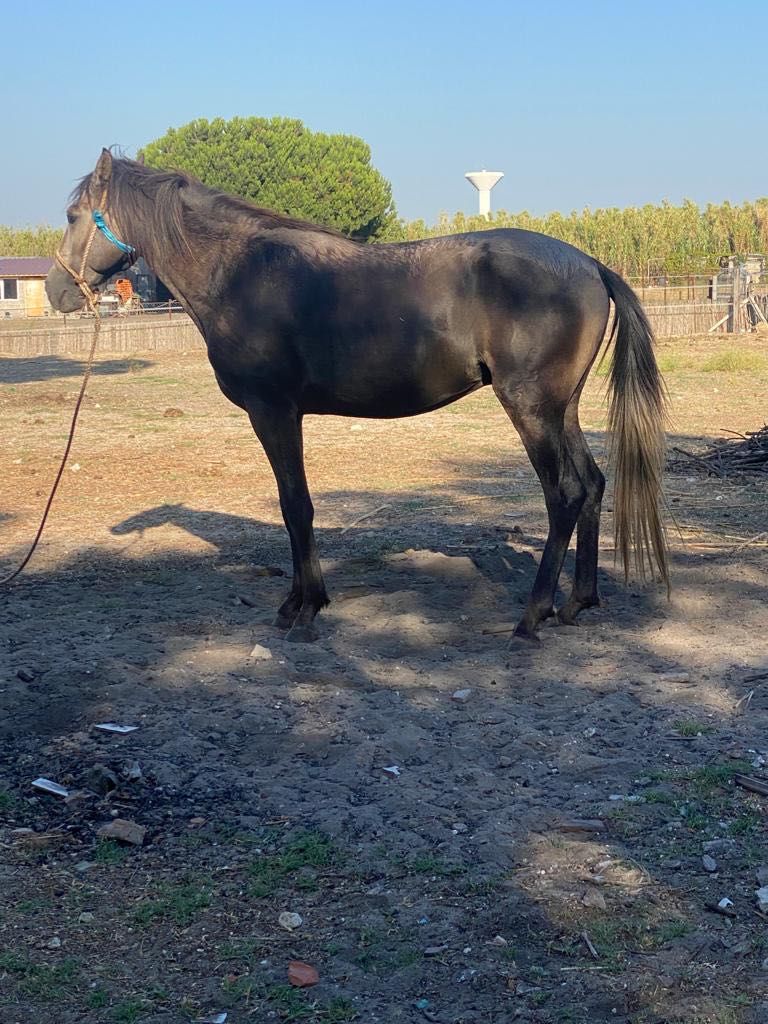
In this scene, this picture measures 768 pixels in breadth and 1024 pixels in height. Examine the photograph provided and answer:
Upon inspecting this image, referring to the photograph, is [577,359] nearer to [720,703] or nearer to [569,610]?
[569,610]

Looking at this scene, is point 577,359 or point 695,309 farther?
point 695,309

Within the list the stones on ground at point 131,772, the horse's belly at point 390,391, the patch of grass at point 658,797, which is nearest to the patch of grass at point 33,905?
the stones on ground at point 131,772

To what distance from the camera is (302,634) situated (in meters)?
5.70

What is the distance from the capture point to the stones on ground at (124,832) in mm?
3689

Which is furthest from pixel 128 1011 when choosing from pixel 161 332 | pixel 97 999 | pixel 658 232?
pixel 658 232

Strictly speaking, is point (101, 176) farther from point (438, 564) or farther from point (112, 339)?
point (112, 339)

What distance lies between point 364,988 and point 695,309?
3171 cm

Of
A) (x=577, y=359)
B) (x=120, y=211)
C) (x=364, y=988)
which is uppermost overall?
(x=120, y=211)

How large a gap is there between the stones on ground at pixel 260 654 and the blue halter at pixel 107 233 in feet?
7.71

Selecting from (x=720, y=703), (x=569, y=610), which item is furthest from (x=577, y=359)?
(x=720, y=703)

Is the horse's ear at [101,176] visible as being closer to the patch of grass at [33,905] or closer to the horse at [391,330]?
the horse at [391,330]

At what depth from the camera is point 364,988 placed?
2.84m

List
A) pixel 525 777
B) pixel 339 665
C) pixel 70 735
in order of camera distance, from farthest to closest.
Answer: pixel 339 665 → pixel 70 735 → pixel 525 777

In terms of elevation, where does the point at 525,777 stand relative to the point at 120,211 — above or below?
below
